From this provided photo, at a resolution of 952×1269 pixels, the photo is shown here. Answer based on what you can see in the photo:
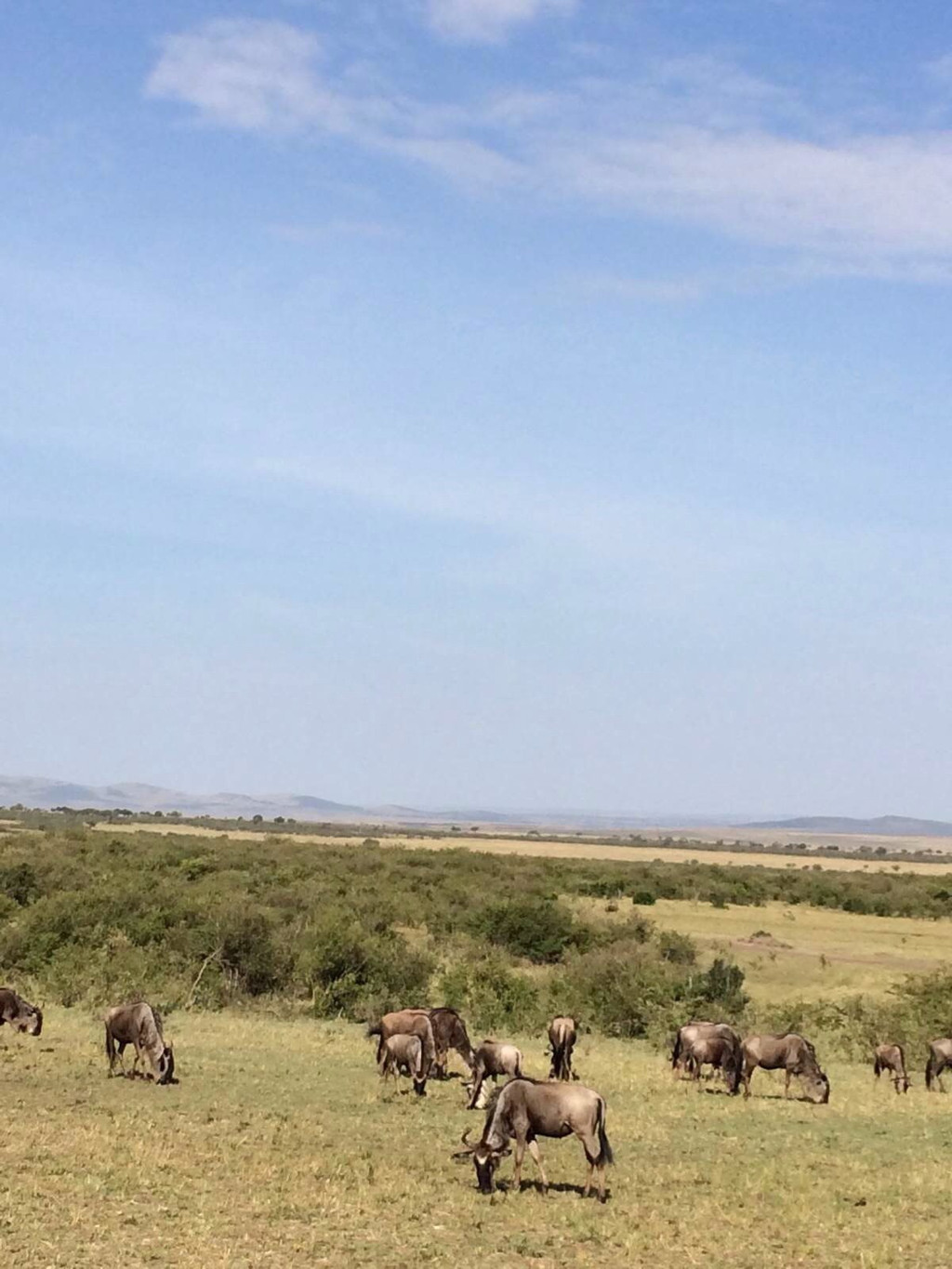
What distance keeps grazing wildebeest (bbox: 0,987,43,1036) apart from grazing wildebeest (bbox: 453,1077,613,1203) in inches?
490

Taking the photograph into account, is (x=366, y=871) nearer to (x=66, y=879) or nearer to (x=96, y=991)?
(x=66, y=879)

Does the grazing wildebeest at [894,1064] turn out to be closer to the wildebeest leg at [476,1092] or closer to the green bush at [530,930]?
the wildebeest leg at [476,1092]

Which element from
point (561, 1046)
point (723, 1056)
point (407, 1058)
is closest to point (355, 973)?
point (561, 1046)

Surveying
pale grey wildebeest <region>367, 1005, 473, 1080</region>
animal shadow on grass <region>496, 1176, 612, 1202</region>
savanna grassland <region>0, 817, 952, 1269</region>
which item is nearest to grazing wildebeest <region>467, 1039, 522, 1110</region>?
savanna grassland <region>0, 817, 952, 1269</region>

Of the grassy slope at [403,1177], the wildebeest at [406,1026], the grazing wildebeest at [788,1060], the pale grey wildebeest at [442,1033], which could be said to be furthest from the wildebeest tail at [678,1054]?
the wildebeest at [406,1026]

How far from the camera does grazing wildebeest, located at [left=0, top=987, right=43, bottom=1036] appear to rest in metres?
23.8

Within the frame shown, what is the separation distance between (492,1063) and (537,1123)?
5.24 m

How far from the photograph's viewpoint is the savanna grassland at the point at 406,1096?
13.1 metres

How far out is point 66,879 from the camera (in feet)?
161

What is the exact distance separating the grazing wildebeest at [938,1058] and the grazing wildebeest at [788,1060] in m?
3.34

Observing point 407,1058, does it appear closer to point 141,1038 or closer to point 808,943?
point 141,1038

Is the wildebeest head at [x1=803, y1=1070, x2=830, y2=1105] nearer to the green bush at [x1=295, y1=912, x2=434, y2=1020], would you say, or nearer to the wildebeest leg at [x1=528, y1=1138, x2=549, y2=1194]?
the wildebeest leg at [x1=528, y1=1138, x2=549, y2=1194]

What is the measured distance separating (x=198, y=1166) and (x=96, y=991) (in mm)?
16519

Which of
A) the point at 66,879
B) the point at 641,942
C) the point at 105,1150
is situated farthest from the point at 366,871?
the point at 105,1150
